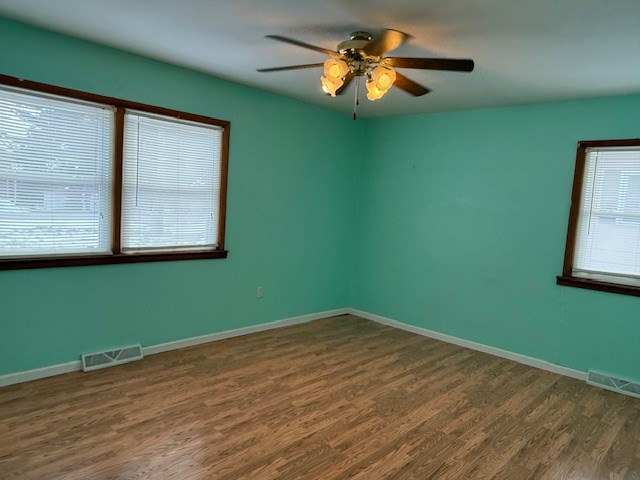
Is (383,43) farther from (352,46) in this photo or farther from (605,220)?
(605,220)

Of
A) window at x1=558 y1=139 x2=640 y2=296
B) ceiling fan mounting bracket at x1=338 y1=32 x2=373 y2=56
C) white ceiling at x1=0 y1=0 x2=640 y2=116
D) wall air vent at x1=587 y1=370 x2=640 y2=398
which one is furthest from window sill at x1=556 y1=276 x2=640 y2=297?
ceiling fan mounting bracket at x1=338 y1=32 x2=373 y2=56

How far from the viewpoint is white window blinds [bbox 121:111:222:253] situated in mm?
3537

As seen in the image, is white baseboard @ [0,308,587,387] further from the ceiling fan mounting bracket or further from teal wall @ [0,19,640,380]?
the ceiling fan mounting bracket

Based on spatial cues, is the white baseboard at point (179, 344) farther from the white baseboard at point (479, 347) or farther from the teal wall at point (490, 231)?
the teal wall at point (490, 231)

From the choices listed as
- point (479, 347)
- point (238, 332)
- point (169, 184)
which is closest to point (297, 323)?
point (238, 332)

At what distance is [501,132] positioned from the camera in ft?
14.2

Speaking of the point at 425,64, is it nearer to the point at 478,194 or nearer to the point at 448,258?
the point at 478,194

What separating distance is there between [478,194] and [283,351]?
254 cm

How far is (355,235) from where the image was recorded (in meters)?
5.59

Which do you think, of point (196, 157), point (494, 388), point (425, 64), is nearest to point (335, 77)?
point (425, 64)

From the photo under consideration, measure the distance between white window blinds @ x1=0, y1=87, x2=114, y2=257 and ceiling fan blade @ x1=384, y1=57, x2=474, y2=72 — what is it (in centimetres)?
226

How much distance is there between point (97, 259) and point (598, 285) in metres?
4.15

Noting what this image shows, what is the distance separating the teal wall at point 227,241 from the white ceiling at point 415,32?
229mm

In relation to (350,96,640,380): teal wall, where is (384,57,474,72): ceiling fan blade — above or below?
above
